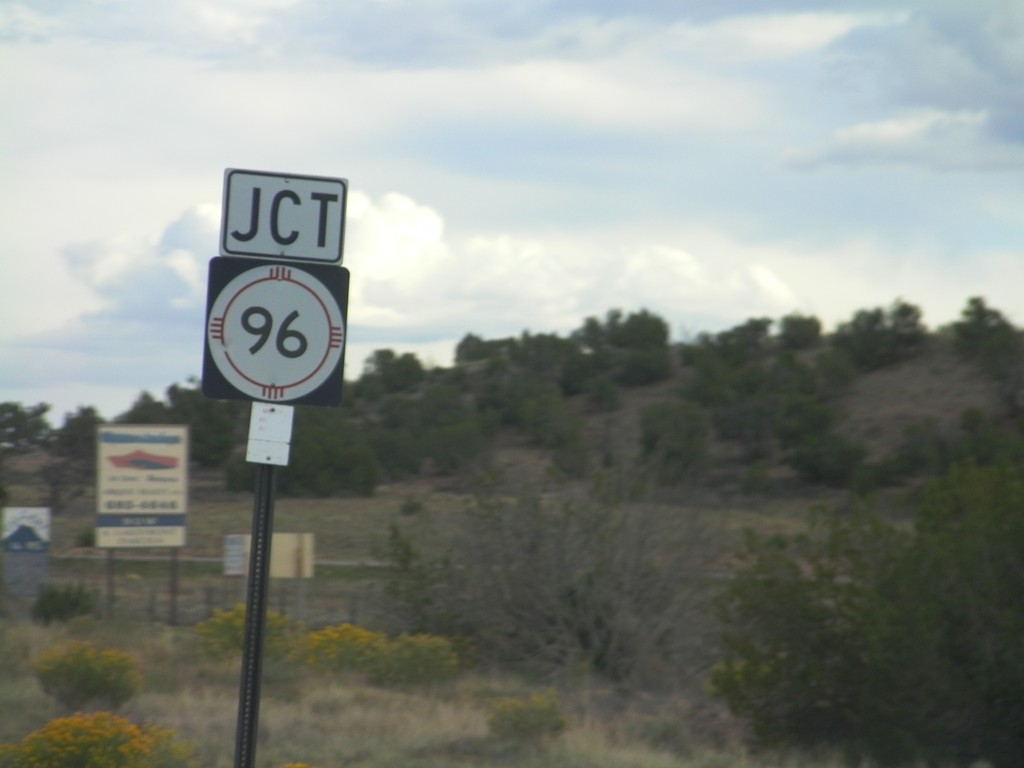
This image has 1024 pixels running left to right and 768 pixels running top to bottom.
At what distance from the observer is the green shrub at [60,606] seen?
2544 centimetres

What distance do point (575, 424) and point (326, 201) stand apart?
5757 cm

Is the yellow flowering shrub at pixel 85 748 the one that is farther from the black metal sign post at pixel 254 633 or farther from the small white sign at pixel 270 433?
the small white sign at pixel 270 433

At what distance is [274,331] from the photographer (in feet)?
20.6

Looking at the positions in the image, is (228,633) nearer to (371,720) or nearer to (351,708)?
(351,708)

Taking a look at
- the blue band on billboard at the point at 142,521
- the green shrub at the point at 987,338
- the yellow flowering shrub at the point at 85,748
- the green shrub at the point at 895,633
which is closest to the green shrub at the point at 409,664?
the green shrub at the point at 895,633

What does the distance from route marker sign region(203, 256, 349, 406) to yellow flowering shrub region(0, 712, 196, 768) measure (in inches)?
172

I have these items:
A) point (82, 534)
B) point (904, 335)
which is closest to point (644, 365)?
point (904, 335)

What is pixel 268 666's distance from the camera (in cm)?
1900

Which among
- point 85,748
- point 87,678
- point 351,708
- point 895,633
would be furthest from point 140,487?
point 85,748

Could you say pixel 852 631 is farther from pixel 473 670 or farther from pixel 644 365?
pixel 644 365

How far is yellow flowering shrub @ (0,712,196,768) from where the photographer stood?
9.48 m

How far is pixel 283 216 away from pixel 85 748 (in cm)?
502

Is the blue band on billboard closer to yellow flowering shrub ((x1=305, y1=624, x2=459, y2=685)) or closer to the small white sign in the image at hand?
yellow flowering shrub ((x1=305, y1=624, x2=459, y2=685))

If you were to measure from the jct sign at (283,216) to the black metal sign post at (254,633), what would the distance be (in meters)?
1.08
